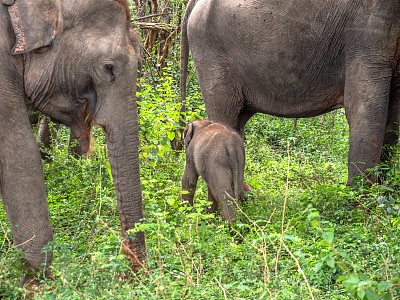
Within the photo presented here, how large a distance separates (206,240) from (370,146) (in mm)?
1663

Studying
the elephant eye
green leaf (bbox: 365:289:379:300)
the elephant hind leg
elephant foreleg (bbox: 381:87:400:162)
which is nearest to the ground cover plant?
green leaf (bbox: 365:289:379:300)

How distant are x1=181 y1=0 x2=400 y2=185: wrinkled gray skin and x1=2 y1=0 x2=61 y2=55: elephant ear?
274 centimetres

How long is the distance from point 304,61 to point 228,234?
1.81 meters

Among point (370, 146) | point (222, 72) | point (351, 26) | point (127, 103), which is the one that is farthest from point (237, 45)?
point (127, 103)

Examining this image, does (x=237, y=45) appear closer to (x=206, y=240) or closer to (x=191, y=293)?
(x=206, y=240)

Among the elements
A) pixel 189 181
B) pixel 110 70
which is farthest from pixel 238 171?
pixel 110 70

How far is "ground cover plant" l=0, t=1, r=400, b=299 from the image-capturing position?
347 centimetres

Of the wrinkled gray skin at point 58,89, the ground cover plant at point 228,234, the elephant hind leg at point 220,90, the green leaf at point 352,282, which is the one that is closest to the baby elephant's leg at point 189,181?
the ground cover plant at point 228,234

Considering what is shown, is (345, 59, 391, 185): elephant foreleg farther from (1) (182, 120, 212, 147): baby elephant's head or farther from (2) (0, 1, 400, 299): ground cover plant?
(1) (182, 120, 212, 147): baby elephant's head

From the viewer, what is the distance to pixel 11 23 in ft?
12.4

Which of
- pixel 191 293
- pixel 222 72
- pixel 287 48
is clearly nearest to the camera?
pixel 191 293

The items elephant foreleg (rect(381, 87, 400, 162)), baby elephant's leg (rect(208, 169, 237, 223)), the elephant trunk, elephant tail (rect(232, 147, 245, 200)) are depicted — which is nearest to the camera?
the elephant trunk

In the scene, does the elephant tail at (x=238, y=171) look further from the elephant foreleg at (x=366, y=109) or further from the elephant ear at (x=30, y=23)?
the elephant ear at (x=30, y=23)

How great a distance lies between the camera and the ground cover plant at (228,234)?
347cm
